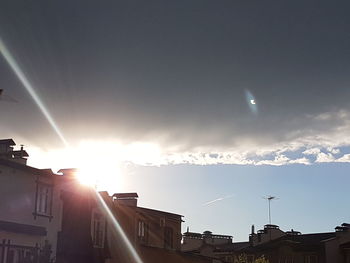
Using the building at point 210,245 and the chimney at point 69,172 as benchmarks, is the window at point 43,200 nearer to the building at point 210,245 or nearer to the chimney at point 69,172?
the chimney at point 69,172

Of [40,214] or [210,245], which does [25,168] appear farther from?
[210,245]

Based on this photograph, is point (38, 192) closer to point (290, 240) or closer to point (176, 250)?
point (176, 250)

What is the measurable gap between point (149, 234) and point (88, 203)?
11729 millimetres

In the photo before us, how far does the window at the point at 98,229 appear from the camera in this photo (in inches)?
1651

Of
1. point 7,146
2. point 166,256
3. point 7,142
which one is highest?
point 7,142

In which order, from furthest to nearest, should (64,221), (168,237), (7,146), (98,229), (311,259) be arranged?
1. (311,259)
2. (168,237)
3. (98,229)
4. (7,146)
5. (64,221)

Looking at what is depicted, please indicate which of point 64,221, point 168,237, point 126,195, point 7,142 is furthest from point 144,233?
point 7,142

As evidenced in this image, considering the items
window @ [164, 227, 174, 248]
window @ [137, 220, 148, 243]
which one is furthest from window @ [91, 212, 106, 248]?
window @ [164, 227, 174, 248]

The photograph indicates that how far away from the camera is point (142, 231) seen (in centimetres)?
5009

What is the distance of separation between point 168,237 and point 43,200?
2074 centimetres

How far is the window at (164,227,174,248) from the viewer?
2121 inches

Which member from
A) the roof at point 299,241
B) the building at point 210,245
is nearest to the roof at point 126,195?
the building at point 210,245

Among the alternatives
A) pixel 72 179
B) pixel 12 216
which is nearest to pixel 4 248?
pixel 12 216

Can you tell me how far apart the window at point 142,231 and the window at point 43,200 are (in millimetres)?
13897
